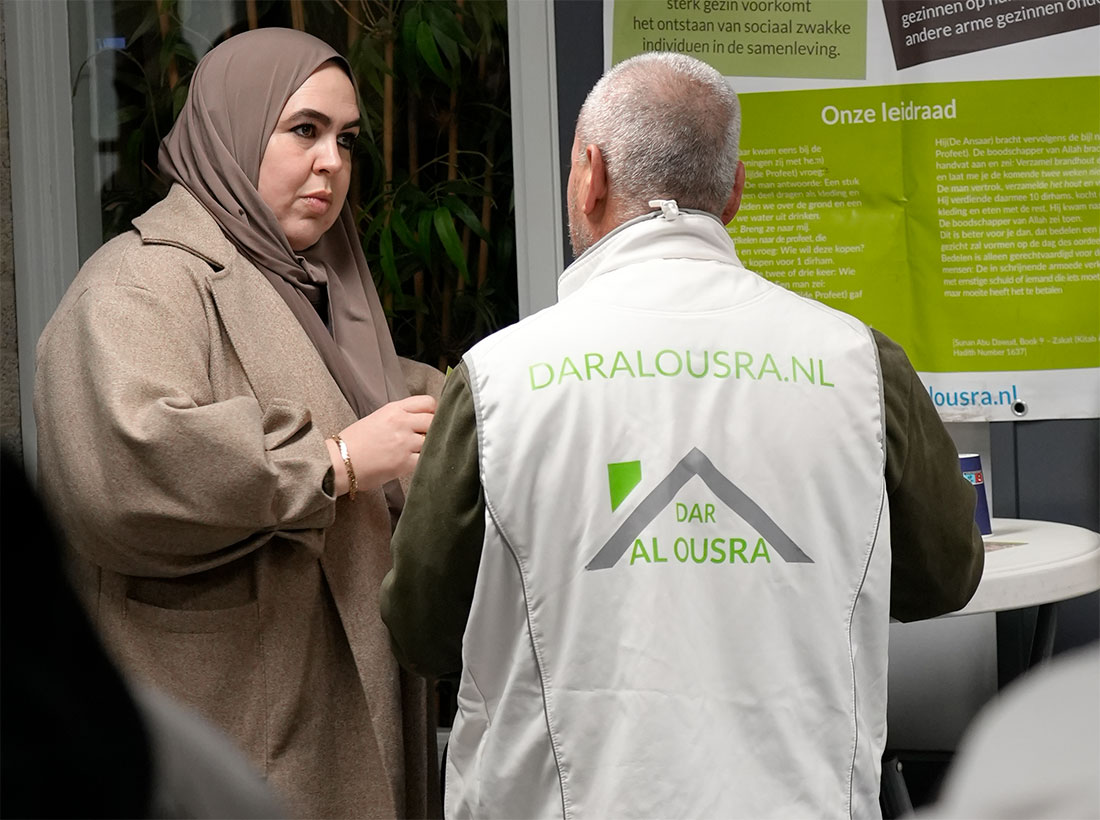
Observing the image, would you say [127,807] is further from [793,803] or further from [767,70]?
[767,70]

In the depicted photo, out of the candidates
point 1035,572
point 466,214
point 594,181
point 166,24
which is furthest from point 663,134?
point 166,24

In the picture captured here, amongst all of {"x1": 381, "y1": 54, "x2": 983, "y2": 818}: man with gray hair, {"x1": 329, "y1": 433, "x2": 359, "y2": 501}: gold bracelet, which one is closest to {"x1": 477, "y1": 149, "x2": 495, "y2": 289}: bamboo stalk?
{"x1": 329, "y1": 433, "x2": 359, "y2": 501}: gold bracelet

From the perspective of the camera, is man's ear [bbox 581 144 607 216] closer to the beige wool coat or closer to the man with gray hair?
the man with gray hair

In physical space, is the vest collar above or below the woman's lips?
below

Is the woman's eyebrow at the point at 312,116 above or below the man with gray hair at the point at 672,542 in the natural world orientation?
above

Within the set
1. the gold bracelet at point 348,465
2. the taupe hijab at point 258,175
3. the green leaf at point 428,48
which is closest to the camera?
the gold bracelet at point 348,465

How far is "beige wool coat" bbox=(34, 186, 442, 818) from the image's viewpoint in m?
1.69

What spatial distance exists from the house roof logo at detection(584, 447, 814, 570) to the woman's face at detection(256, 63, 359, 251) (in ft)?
3.17

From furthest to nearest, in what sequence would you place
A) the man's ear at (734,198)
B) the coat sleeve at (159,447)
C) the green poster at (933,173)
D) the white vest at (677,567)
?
the green poster at (933,173) → the coat sleeve at (159,447) → the man's ear at (734,198) → the white vest at (677,567)

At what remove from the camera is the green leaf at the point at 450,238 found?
9.32ft

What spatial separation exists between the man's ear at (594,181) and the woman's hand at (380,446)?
50 cm

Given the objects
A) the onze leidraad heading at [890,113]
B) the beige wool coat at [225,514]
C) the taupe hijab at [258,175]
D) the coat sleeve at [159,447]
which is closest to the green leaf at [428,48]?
the taupe hijab at [258,175]

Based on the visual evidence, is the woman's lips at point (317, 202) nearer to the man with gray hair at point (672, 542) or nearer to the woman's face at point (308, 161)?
the woman's face at point (308, 161)

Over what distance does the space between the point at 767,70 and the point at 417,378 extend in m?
1.01
